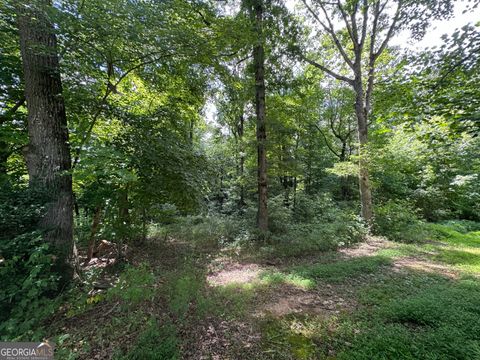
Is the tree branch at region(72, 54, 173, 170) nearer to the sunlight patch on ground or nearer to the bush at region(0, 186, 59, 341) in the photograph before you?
the bush at region(0, 186, 59, 341)

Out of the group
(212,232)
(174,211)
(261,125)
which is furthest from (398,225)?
(174,211)

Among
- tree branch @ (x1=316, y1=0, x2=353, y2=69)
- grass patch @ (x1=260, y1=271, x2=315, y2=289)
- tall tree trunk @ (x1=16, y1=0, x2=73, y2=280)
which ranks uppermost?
tree branch @ (x1=316, y1=0, x2=353, y2=69)

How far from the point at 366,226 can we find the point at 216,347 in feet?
24.7

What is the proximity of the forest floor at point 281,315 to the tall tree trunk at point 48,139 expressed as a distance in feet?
3.05

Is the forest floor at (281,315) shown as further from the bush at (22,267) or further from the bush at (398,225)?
the bush at (398,225)

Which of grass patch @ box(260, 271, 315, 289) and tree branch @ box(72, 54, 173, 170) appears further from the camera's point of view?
grass patch @ box(260, 271, 315, 289)

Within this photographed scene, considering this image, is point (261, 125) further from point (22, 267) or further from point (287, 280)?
point (22, 267)

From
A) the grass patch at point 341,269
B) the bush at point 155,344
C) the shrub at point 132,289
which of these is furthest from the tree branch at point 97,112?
the grass patch at point 341,269

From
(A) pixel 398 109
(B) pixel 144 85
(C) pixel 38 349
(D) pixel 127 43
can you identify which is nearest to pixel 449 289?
(A) pixel 398 109

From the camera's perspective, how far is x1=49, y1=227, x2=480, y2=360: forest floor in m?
2.21

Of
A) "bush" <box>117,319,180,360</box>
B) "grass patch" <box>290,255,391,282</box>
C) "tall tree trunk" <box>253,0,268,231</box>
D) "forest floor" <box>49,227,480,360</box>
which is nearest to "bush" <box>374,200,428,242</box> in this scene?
"forest floor" <box>49,227,480,360</box>

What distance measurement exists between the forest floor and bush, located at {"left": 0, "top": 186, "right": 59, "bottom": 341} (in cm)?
38

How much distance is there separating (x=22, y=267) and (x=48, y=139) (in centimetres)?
197

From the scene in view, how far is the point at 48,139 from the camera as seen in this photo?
11.0ft
